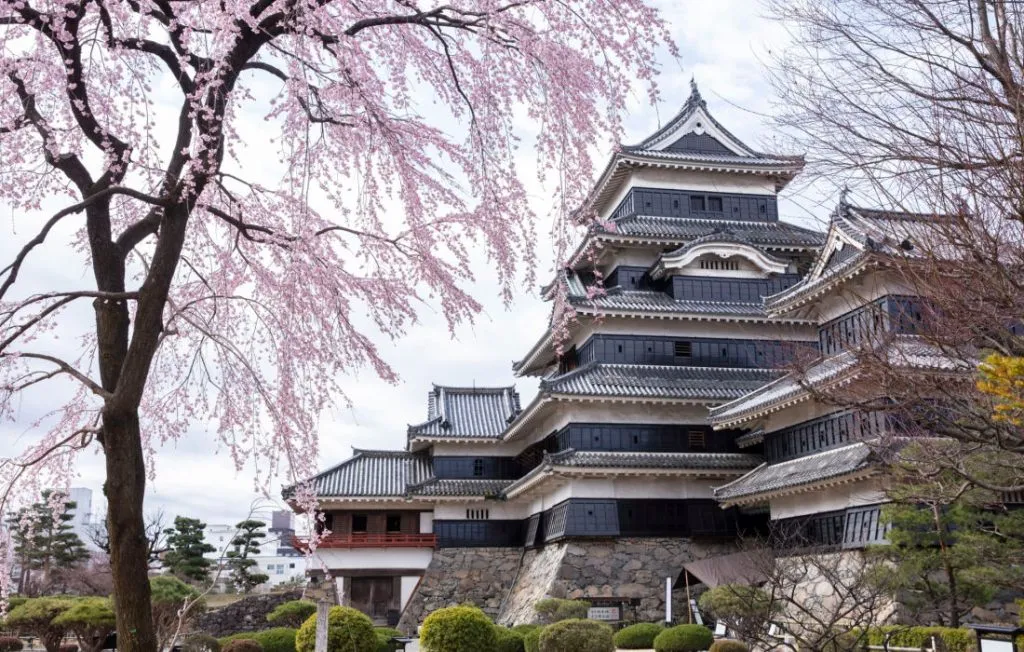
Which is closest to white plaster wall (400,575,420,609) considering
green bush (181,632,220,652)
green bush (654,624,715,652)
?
green bush (181,632,220,652)

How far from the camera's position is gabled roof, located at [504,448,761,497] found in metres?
23.4

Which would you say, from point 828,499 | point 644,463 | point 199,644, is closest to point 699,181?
point 644,463

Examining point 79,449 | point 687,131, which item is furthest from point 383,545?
point 79,449

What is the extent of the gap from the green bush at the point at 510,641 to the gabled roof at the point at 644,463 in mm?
5014

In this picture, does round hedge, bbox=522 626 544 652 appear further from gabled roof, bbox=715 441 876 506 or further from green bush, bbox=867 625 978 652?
green bush, bbox=867 625 978 652

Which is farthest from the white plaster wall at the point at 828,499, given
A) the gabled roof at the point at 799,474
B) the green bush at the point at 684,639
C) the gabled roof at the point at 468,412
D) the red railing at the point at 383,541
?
the red railing at the point at 383,541

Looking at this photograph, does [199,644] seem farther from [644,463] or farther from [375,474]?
[644,463]

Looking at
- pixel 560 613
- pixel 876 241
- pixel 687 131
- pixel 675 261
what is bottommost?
pixel 560 613

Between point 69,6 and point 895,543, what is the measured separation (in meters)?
15.0

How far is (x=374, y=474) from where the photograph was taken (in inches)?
1225

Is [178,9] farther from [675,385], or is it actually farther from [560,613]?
[675,385]

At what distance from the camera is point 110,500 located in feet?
16.9

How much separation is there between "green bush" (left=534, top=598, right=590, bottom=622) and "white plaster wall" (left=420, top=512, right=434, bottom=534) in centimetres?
910

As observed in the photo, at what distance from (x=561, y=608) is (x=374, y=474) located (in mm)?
11743
